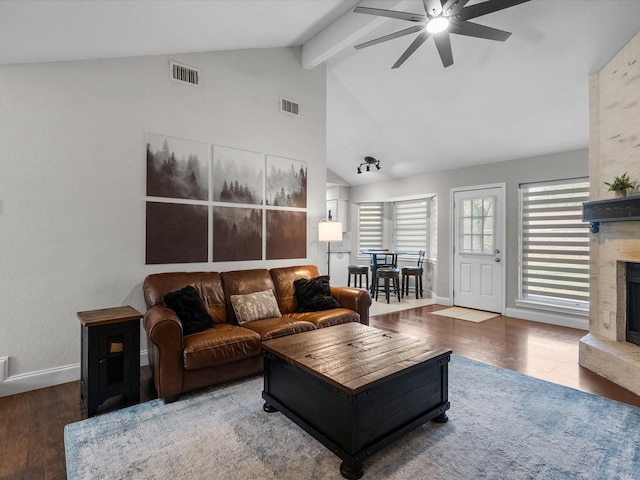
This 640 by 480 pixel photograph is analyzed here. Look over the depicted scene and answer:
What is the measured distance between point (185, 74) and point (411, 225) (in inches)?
227

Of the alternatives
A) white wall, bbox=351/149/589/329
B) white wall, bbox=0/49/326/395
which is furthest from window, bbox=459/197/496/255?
white wall, bbox=0/49/326/395

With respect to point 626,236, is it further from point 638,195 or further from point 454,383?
point 454,383

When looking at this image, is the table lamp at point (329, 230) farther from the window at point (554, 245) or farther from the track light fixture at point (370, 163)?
the window at point (554, 245)

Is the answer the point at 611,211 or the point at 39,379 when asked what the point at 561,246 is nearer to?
the point at 611,211

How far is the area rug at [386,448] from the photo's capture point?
180 centimetres

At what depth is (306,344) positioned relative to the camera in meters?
2.41

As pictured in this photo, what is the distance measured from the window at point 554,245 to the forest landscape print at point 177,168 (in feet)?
15.6

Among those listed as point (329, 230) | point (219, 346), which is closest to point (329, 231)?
point (329, 230)

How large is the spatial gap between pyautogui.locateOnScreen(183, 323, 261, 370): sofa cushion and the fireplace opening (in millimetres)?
3430

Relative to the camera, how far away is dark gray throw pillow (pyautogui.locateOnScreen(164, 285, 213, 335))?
2.90 meters

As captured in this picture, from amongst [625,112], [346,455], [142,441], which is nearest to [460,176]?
[625,112]

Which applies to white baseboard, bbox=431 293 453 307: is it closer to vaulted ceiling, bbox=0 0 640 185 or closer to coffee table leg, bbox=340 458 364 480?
vaulted ceiling, bbox=0 0 640 185

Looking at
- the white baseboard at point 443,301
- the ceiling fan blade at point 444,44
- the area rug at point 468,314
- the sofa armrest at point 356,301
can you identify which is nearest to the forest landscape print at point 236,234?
the sofa armrest at point 356,301

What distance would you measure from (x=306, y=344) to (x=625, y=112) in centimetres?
360
